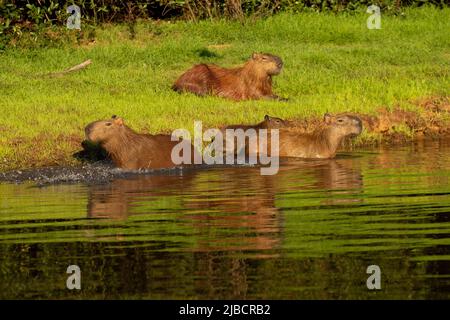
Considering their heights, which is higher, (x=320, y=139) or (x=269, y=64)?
(x=269, y=64)

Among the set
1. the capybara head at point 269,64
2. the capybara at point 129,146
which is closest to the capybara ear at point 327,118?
Result: the capybara at point 129,146

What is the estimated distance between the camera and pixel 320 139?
15.1m

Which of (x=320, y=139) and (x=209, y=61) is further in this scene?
(x=209, y=61)

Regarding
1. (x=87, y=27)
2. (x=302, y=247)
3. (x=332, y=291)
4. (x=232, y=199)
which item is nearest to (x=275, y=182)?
(x=232, y=199)

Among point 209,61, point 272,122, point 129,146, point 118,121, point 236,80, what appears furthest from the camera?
point 209,61

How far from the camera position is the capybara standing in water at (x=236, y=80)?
18078 mm

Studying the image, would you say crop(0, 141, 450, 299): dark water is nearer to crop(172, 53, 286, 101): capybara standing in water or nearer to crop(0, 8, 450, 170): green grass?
crop(0, 8, 450, 170): green grass

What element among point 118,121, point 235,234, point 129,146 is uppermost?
point 118,121

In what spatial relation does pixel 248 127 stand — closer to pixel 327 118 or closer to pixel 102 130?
pixel 327 118

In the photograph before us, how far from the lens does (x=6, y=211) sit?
11.1 metres

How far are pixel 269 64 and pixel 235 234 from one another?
9073 millimetres

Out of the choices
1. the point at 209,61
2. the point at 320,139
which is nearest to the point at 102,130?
the point at 320,139

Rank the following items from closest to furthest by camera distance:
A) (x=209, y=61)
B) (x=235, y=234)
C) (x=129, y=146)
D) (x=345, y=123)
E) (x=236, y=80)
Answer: (x=235, y=234)
(x=129, y=146)
(x=345, y=123)
(x=236, y=80)
(x=209, y=61)

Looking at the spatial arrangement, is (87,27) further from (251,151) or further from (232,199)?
(232,199)
